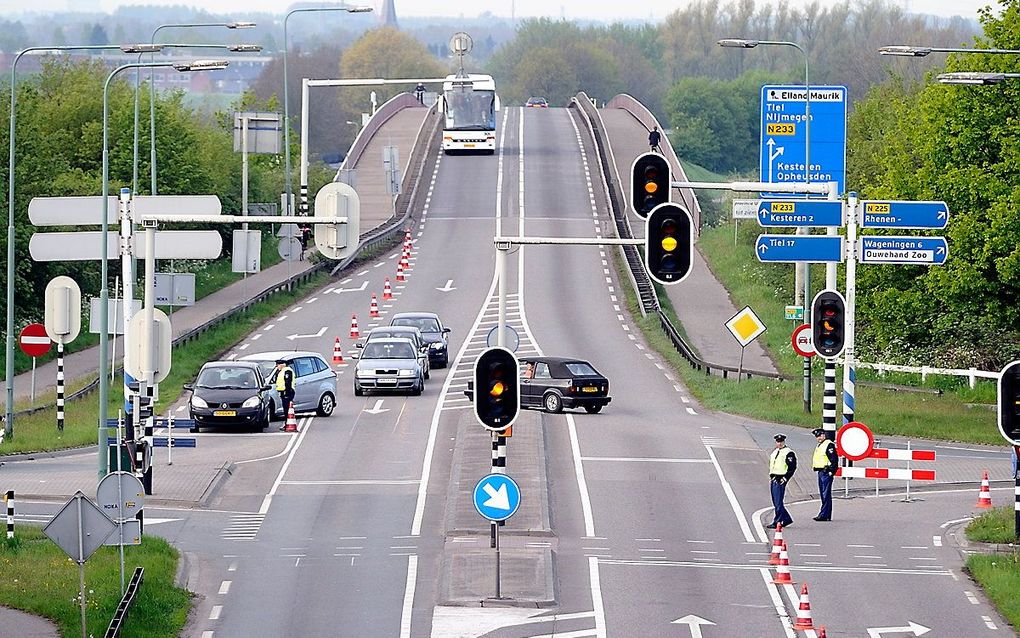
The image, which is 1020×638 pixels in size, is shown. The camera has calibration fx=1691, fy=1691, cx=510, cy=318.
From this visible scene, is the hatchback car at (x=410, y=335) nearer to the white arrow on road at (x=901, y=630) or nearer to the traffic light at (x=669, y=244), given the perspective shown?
the traffic light at (x=669, y=244)

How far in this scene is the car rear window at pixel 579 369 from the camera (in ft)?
133

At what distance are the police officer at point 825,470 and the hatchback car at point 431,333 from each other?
20468 mm

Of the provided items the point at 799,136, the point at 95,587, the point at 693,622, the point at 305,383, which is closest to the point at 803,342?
the point at 799,136

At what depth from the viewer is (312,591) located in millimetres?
23172

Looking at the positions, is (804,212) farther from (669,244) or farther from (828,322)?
(669,244)

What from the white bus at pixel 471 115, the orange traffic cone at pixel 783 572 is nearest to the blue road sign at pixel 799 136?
the orange traffic cone at pixel 783 572

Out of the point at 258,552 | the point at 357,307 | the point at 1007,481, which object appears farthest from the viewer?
the point at 357,307

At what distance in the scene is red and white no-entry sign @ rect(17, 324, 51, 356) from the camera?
121ft

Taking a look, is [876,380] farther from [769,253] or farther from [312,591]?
[312,591]

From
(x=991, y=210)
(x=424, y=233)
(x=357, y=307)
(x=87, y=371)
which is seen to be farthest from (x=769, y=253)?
(x=424, y=233)

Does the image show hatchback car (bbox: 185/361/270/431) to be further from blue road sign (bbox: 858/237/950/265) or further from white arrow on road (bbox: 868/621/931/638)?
white arrow on road (bbox: 868/621/931/638)

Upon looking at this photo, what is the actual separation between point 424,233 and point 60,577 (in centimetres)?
5595

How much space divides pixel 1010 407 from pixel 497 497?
7.29m

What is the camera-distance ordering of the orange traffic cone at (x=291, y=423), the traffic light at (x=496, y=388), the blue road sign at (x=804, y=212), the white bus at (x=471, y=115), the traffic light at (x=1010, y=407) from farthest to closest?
the white bus at (x=471, y=115)
the orange traffic cone at (x=291, y=423)
the blue road sign at (x=804, y=212)
the traffic light at (x=1010, y=407)
the traffic light at (x=496, y=388)
